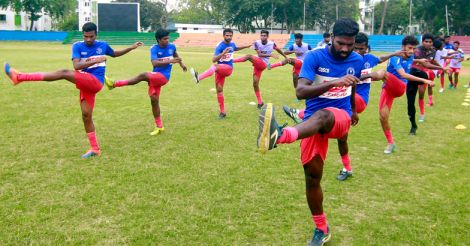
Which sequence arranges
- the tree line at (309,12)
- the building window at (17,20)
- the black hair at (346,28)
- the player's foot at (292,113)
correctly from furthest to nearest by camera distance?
the building window at (17,20) → the tree line at (309,12) → the player's foot at (292,113) → the black hair at (346,28)

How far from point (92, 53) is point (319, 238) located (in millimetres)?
5557

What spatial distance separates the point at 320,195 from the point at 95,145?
16.2 ft

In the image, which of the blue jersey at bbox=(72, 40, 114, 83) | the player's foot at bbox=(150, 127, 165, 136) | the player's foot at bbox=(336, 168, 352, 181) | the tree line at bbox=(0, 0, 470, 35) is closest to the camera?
the player's foot at bbox=(336, 168, 352, 181)

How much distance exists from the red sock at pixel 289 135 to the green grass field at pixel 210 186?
1.23 meters

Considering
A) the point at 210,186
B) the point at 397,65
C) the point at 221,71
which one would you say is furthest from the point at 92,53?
the point at 397,65

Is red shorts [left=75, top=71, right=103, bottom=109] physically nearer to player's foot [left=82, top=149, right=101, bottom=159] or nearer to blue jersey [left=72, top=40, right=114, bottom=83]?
blue jersey [left=72, top=40, right=114, bottom=83]

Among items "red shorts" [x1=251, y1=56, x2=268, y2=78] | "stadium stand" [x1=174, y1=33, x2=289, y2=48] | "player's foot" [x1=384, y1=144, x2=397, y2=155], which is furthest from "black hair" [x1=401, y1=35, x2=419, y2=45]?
"stadium stand" [x1=174, y1=33, x2=289, y2=48]

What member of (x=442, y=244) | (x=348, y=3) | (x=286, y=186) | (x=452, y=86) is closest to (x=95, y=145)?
(x=286, y=186)

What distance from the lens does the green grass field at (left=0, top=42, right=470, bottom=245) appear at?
476 cm

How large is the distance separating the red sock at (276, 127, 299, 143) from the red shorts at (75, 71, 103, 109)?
15.9 ft

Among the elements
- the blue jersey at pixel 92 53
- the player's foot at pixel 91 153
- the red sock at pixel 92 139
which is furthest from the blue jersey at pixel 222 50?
the player's foot at pixel 91 153

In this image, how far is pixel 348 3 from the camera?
8531cm

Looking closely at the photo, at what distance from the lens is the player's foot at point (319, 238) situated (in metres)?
4.43

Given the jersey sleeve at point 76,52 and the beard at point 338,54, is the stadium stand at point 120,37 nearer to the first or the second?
the jersey sleeve at point 76,52
